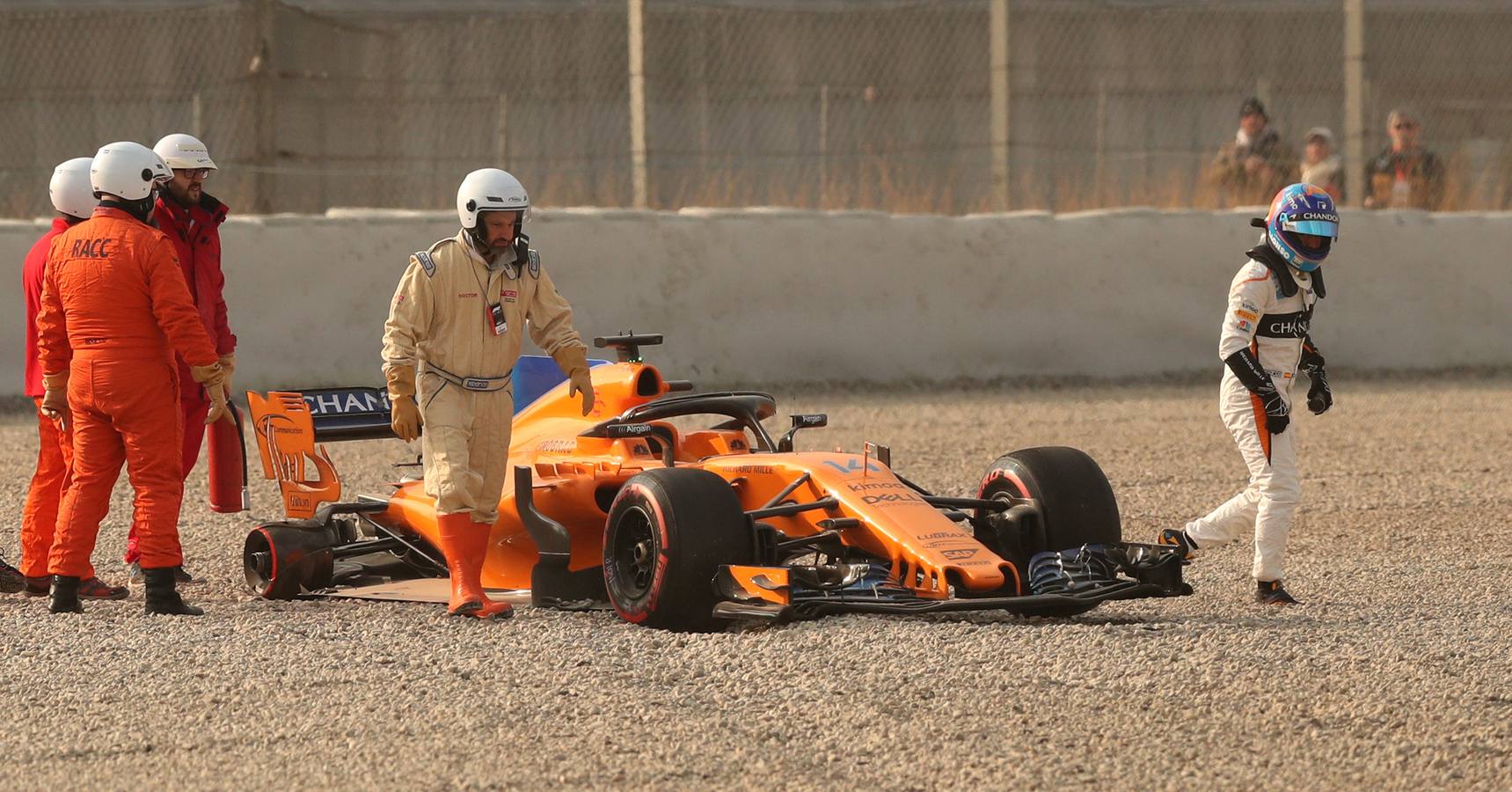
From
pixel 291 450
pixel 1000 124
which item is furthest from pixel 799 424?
pixel 1000 124

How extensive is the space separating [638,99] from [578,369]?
7.45 m

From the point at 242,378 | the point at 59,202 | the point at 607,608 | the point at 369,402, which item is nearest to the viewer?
the point at 607,608

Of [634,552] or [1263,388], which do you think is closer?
[634,552]

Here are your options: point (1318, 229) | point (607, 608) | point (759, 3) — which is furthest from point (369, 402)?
point (759, 3)

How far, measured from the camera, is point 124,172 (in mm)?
7223

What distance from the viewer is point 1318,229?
23.9 ft

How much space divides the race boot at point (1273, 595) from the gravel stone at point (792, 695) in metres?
→ 0.11

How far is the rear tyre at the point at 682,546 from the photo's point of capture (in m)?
6.50

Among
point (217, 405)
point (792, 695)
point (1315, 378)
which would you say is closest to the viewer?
point (792, 695)

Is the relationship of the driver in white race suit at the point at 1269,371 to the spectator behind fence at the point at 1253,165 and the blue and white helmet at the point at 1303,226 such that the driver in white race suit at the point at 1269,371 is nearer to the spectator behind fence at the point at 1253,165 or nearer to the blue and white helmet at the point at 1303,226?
the blue and white helmet at the point at 1303,226

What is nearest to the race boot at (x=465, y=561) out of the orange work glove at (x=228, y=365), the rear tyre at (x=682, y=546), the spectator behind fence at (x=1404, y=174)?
the rear tyre at (x=682, y=546)

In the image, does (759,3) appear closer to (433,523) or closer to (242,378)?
(242,378)

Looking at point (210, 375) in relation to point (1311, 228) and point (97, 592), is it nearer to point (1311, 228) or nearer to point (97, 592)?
point (97, 592)

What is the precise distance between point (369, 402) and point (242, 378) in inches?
230
